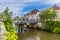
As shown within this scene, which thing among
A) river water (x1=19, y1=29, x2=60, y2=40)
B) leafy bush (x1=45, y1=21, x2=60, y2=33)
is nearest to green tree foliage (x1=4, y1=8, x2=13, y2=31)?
river water (x1=19, y1=29, x2=60, y2=40)

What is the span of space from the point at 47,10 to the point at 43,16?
3.87 ft

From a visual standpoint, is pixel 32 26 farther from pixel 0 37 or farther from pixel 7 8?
pixel 0 37

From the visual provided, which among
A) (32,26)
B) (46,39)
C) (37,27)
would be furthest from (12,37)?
(32,26)

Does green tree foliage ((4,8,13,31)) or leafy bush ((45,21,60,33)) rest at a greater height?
green tree foliage ((4,8,13,31))

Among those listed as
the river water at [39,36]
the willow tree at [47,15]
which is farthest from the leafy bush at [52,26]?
the river water at [39,36]

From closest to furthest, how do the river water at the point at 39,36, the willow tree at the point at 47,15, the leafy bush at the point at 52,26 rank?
the river water at the point at 39,36
the leafy bush at the point at 52,26
the willow tree at the point at 47,15

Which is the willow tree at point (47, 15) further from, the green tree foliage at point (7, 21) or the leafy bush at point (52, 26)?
the green tree foliage at point (7, 21)

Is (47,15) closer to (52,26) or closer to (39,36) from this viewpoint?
(52,26)

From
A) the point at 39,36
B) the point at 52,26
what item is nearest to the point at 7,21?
the point at 39,36

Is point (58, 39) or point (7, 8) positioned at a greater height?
point (7, 8)

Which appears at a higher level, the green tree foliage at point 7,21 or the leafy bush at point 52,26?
the green tree foliage at point 7,21

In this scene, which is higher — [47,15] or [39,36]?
[47,15]

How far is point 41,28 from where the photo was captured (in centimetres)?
3203

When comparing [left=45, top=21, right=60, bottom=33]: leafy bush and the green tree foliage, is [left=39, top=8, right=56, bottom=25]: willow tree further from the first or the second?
the green tree foliage
